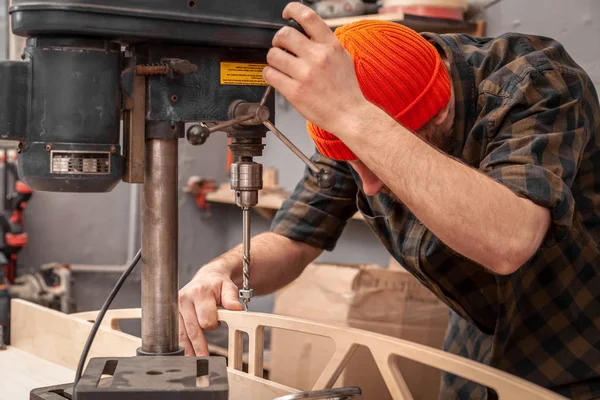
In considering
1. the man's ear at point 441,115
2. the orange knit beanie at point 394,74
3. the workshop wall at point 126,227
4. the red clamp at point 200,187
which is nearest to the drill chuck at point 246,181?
the orange knit beanie at point 394,74

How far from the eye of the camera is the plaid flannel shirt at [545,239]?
1.13 metres

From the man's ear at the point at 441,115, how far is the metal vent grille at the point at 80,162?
0.56 metres

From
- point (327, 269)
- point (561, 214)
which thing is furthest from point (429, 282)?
point (327, 269)

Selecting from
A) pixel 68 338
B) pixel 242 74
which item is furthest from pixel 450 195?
pixel 68 338

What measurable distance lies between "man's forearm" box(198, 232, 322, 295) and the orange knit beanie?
0.35 m

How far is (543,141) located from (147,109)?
0.52m

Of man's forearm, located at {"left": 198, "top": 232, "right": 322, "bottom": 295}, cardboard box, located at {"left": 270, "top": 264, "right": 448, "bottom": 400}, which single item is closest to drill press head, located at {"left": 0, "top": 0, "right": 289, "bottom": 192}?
man's forearm, located at {"left": 198, "top": 232, "right": 322, "bottom": 295}

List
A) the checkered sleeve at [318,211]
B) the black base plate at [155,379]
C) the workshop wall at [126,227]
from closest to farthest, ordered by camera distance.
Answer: the black base plate at [155,379] → the checkered sleeve at [318,211] → the workshop wall at [126,227]

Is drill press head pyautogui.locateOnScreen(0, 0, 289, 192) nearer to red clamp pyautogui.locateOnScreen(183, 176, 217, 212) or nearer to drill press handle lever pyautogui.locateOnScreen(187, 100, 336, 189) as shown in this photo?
drill press handle lever pyautogui.locateOnScreen(187, 100, 336, 189)

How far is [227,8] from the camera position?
3.00ft

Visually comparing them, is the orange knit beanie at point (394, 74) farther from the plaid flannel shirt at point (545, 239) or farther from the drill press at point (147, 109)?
the drill press at point (147, 109)

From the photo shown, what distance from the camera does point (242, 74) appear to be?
952 mm

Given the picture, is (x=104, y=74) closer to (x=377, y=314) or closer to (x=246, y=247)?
(x=246, y=247)

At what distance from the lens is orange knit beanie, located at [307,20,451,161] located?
1.15 metres
